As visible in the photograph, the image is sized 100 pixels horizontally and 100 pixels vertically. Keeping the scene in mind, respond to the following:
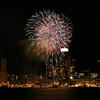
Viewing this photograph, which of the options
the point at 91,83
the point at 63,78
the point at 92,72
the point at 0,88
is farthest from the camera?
the point at 92,72

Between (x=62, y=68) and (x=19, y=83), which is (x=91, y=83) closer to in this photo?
(x=62, y=68)

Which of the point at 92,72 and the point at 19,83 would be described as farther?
the point at 92,72

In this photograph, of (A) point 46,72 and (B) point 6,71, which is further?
(A) point 46,72

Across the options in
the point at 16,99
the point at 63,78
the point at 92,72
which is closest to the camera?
the point at 16,99

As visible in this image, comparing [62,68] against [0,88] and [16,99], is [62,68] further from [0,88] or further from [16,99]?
[16,99]

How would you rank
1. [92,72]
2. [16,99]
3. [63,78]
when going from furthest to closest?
[92,72], [63,78], [16,99]

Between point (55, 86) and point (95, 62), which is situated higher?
point (95, 62)

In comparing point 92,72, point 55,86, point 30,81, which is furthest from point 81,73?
point 55,86

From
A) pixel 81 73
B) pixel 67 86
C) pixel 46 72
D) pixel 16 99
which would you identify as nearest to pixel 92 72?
pixel 81 73

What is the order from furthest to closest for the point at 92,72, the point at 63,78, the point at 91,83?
the point at 92,72
the point at 91,83
the point at 63,78
